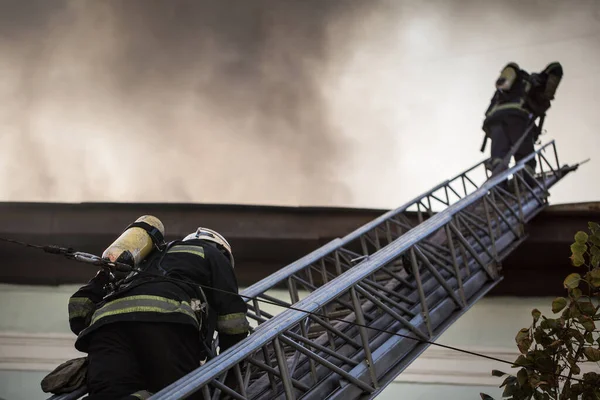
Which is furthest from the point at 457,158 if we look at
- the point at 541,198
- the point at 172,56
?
the point at 172,56

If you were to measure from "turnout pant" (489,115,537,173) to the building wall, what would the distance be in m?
2.00

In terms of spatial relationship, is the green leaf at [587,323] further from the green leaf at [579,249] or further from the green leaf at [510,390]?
the green leaf at [510,390]

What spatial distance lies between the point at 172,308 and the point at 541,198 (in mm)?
5620

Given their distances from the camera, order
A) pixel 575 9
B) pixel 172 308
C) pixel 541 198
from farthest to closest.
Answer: pixel 575 9
pixel 541 198
pixel 172 308

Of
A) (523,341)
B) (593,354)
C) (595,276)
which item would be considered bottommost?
(593,354)

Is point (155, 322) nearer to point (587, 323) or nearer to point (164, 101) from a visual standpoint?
point (587, 323)

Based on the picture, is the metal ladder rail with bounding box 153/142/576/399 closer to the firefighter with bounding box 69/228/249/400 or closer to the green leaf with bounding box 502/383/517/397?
the firefighter with bounding box 69/228/249/400

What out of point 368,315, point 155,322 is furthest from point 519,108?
point 155,322

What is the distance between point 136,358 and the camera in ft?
14.3

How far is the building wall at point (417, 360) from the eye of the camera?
9.10 metres

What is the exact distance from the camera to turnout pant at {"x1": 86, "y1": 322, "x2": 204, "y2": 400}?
4.23 meters

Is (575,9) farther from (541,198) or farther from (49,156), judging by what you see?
(49,156)

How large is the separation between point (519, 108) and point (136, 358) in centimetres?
668

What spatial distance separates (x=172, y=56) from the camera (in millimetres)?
13594
